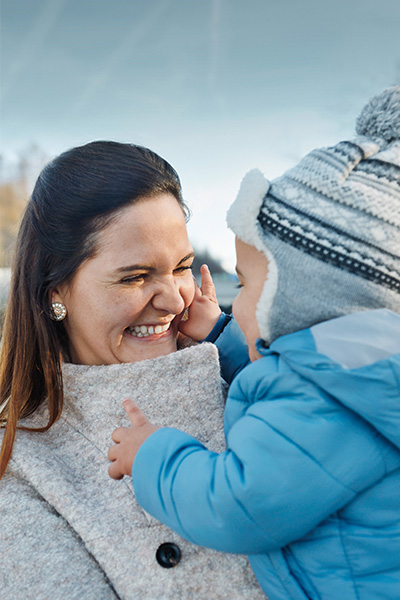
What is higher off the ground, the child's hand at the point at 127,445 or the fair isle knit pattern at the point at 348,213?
the fair isle knit pattern at the point at 348,213

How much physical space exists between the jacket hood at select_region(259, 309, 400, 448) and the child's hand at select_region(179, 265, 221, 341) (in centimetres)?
94

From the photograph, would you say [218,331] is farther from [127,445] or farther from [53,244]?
[127,445]

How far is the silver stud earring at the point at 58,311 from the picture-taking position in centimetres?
187

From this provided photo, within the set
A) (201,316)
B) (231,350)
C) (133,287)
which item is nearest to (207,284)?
(201,316)

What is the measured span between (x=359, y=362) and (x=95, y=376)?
37.9 inches

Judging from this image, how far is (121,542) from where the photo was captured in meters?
1.48

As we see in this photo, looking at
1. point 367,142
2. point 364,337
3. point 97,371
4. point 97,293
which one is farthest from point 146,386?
point 367,142

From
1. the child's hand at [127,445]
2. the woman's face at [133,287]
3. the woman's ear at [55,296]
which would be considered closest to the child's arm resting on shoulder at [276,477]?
the child's hand at [127,445]

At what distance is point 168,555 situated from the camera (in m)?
1.44

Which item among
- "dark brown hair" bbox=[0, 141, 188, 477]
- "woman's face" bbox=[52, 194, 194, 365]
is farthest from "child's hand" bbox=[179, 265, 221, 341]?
"dark brown hair" bbox=[0, 141, 188, 477]

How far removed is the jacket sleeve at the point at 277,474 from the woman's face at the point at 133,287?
67 cm

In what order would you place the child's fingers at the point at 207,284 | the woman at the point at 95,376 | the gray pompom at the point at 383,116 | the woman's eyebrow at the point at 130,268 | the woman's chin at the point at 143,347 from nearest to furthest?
the gray pompom at the point at 383,116, the woman at the point at 95,376, the woman's eyebrow at the point at 130,268, the woman's chin at the point at 143,347, the child's fingers at the point at 207,284

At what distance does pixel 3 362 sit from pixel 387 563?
4.81 ft

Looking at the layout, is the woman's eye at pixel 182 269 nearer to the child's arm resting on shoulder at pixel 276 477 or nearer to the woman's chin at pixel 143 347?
the woman's chin at pixel 143 347
